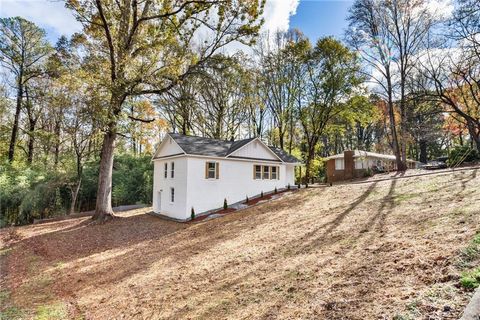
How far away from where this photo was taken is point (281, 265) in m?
6.81

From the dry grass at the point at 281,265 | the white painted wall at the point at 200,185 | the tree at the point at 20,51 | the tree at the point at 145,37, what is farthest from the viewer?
the tree at the point at 20,51

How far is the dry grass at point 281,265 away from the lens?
450 centimetres

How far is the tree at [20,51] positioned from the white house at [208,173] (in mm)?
12291

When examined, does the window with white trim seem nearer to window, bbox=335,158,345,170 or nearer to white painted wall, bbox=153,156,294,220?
white painted wall, bbox=153,156,294,220

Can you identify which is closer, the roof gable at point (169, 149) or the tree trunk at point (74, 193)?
the roof gable at point (169, 149)

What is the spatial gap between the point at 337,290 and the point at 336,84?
21.5 m

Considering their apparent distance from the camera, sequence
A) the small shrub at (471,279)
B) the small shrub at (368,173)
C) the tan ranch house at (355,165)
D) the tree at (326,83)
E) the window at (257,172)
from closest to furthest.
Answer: the small shrub at (471,279) → the window at (257,172) → the tree at (326,83) → the small shrub at (368,173) → the tan ranch house at (355,165)

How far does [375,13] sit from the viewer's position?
844 inches

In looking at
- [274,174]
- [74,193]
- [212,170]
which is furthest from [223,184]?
[74,193]

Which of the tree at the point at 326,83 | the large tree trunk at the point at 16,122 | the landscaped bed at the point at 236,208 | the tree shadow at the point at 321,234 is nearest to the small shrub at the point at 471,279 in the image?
the tree shadow at the point at 321,234

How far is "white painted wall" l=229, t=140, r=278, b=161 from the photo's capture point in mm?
19598

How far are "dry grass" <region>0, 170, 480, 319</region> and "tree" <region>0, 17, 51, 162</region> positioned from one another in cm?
1392

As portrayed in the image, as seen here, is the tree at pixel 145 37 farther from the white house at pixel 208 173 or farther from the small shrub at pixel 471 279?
the small shrub at pixel 471 279

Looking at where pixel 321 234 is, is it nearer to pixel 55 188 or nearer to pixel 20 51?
pixel 55 188
